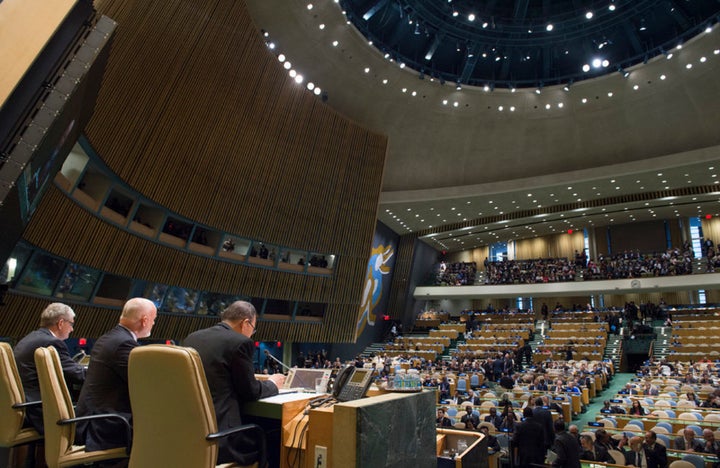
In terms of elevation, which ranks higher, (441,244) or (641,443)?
(441,244)

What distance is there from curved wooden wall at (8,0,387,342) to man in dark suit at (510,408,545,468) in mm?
8872

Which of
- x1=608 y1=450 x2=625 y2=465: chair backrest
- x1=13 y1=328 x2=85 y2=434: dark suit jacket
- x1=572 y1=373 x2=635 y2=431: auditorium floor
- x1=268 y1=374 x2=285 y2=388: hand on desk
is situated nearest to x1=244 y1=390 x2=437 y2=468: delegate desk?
x1=268 y1=374 x2=285 y2=388: hand on desk

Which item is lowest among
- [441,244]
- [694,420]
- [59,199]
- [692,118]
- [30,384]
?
[30,384]

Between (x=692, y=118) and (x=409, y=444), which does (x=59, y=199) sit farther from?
(x=692, y=118)

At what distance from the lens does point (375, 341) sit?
26.3m

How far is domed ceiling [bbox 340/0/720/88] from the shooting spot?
59.0 feet

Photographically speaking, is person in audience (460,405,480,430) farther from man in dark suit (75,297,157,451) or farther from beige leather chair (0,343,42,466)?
beige leather chair (0,343,42,466)

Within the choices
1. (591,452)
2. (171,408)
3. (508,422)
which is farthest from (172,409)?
(508,422)

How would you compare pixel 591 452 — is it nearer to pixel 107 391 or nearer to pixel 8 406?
pixel 107 391

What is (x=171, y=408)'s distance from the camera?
2051 mm

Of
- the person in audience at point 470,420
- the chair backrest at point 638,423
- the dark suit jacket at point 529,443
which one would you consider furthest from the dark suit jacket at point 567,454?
the chair backrest at point 638,423

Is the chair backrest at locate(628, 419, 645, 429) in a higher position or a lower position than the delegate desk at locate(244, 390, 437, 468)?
higher

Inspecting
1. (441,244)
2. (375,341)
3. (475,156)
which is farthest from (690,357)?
(441,244)

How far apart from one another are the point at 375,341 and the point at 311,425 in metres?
24.5
